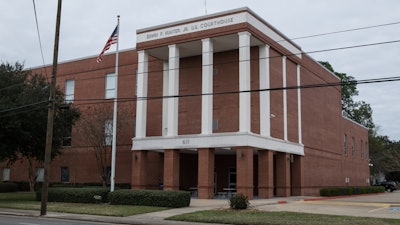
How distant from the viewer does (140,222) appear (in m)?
20.4

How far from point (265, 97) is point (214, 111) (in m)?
4.86

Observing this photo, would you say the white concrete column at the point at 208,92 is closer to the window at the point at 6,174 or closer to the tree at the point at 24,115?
the tree at the point at 24,115

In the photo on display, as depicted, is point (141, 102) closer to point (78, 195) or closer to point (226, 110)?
point (226, 110)

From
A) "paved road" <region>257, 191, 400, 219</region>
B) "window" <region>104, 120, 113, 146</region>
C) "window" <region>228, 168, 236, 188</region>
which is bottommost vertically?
"paved road" <region>257, 191, 400, 219</region>

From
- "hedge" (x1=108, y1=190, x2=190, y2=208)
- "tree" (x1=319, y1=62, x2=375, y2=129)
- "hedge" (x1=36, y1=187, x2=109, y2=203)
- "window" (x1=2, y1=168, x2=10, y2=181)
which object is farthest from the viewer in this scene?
"tree" (x1=319, y1=62, x2=375, y2=129)

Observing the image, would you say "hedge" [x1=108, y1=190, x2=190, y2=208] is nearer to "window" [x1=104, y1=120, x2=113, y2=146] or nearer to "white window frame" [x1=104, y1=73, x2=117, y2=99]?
"window" [x1=104, y1=120, x2=113, y2=146]

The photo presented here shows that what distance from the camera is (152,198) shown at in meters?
27.2

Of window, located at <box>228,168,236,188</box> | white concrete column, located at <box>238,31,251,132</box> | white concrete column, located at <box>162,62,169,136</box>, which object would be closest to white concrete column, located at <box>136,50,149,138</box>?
white concrete column, located at <box>162,62,169,136</box>

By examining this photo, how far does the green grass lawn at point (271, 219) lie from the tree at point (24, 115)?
13084mm

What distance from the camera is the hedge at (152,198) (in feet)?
86.8

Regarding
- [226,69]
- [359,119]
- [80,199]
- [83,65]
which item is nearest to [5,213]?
[80,199]

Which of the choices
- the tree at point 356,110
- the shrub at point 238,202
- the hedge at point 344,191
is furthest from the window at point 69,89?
the tree at point 356,110

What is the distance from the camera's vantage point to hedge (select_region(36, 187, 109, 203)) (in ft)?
97.4

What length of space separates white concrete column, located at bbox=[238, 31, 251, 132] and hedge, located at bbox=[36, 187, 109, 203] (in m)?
10.3
